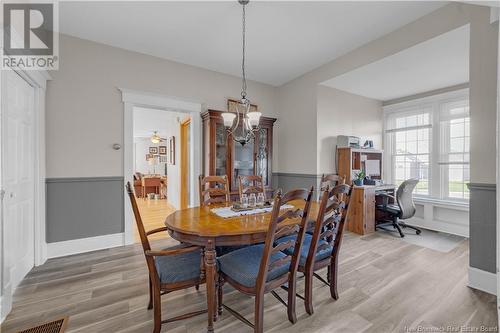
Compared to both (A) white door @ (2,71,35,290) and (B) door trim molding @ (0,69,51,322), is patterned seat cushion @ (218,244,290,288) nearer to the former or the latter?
(A) white door @ (2,71,35,290)

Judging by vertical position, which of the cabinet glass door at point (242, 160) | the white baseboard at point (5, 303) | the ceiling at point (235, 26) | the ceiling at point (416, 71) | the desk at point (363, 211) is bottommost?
the white baseboard at point (5, 303)

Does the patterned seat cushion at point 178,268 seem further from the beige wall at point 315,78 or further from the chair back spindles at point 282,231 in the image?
the beige wall at point 315,78

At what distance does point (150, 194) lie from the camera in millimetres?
8016

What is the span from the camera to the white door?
6.53ft

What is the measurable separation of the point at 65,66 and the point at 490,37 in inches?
183

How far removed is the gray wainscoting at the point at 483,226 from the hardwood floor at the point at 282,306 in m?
0.29

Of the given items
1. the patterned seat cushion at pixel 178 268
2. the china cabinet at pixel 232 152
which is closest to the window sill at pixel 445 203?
the china cabinet at pixel 232 152

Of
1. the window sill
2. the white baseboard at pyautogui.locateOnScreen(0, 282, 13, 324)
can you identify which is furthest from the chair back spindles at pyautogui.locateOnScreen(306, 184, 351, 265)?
the window sill

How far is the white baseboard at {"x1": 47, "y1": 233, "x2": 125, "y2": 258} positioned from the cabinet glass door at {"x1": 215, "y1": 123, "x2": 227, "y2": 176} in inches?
67.9

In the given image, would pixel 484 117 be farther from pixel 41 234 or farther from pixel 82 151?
pixel 41 234

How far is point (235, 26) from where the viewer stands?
108 inches

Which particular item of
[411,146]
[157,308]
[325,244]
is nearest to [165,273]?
[157,308]

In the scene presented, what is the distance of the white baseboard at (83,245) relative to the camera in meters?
2.89

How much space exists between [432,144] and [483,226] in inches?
106
